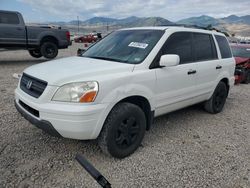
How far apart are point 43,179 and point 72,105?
3.00ft

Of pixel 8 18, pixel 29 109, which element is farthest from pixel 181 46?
pixel 8 18

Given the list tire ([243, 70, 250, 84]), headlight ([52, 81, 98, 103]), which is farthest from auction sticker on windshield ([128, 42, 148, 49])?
tire ([243, 70, 250, 84])

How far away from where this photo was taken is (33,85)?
3.20 metres

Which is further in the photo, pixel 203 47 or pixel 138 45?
pixel 203 47

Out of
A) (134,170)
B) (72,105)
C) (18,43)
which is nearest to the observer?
(72,105)

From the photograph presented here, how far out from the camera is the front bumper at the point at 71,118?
2.81 metres

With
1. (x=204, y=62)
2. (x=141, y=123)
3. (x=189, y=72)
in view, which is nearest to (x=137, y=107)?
(x=141, y=123)

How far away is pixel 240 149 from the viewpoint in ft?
12.7

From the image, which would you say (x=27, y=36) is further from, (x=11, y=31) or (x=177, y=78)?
(x=177, y=78)

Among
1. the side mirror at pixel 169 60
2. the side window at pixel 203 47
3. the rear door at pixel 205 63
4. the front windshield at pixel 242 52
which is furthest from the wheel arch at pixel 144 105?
the front windshield at pixel 242 52

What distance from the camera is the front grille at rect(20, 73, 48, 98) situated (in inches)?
119

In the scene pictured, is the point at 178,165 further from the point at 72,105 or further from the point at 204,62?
the point at 204,62

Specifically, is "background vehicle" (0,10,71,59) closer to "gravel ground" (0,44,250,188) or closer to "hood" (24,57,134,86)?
"gravel ground" (0,44,250,188)

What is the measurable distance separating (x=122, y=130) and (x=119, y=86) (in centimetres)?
58
